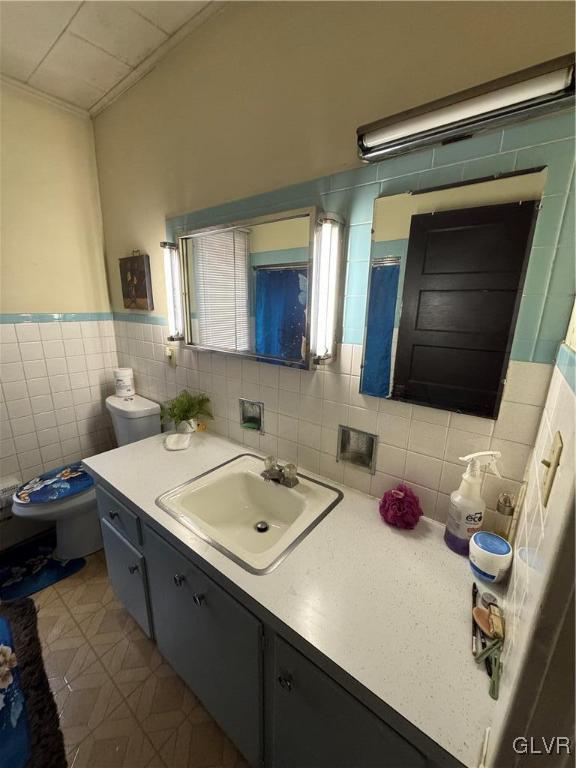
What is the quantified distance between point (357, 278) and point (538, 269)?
1.54 ft

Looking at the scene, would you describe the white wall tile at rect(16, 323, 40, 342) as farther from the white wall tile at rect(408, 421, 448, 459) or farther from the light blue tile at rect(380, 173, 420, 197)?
the white wall tile at rect(408, 421, 448, 459)

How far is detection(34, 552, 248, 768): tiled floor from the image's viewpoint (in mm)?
1025

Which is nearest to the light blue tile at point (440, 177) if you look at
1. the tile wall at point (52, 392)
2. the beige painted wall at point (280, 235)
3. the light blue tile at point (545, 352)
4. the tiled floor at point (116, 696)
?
the beige painted wall at point (280, 235)

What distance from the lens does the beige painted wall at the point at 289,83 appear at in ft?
2.34

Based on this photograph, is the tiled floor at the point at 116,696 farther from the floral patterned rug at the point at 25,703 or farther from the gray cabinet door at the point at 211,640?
the gray cabinet door at the point at 211,640

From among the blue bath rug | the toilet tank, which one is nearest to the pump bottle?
the toilet tank

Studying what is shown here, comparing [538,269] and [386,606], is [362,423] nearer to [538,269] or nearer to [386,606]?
[386,606]

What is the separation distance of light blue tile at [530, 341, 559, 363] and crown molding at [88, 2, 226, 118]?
1.60 m

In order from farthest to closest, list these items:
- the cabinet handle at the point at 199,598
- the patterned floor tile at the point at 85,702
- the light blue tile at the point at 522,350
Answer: the patterned floor tile at the point at 85,702
the cabinet handle at the point at 199,598
the light blue tile at the point at 522,350

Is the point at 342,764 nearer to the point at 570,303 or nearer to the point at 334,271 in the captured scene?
the point at 570,303

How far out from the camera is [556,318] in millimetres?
714

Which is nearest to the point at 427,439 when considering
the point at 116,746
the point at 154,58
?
the point at 116,746

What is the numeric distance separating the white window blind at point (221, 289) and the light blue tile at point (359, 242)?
1.49 feet

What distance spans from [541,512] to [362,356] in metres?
0.64
